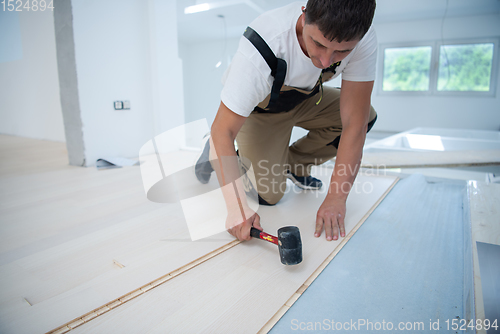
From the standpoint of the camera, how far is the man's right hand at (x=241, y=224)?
111 cm

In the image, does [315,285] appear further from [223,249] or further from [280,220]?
[280,220]

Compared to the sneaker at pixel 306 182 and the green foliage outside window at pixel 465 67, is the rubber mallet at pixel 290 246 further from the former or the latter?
the green foliage outside window at pixel 465 67

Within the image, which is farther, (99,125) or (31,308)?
(99,125)

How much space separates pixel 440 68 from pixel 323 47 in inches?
281

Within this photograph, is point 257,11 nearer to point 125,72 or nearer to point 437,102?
point 125,72

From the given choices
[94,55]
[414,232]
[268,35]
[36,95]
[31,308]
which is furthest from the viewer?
[36,95]

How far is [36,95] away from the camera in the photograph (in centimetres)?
431

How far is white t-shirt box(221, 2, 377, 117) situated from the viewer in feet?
3.43

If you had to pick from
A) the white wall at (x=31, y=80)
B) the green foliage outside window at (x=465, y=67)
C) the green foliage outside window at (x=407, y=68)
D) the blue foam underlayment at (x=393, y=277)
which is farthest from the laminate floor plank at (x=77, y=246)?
the green foliage outside window at (x=465, y=67)

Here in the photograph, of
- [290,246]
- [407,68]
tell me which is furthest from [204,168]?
[407,68]

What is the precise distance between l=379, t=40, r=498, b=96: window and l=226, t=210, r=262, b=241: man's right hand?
7033 mm

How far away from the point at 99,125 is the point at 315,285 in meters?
2.53

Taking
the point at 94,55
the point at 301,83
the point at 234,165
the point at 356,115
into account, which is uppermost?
the point at 94,55

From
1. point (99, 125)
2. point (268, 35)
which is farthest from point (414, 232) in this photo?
point (99, 125)
